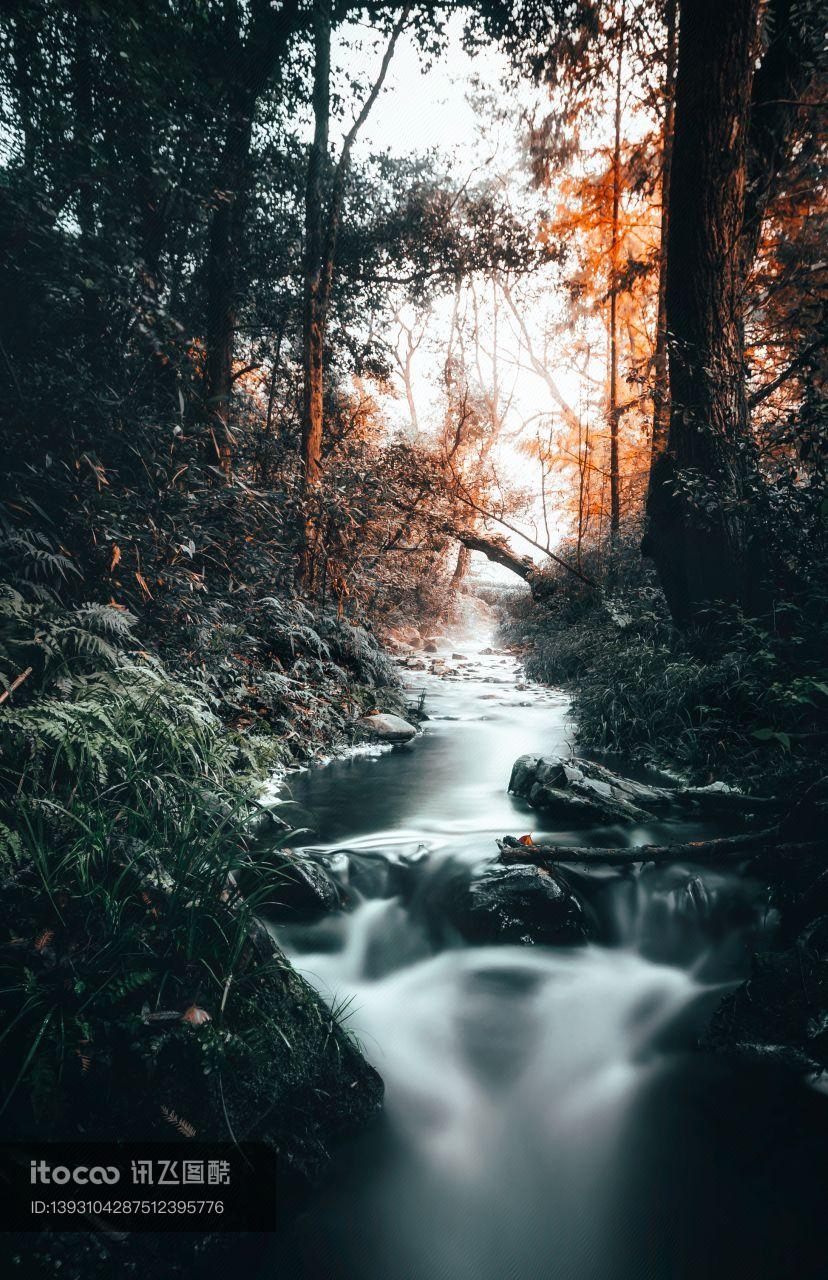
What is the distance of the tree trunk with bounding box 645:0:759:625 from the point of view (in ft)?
18.0

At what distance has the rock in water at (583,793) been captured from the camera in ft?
15.2

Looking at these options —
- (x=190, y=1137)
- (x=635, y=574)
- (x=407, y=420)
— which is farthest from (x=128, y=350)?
(x=407, y=420)

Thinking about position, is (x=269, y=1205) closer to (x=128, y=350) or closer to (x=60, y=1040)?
(x=60, y=1040)

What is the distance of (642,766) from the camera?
20.2 ft

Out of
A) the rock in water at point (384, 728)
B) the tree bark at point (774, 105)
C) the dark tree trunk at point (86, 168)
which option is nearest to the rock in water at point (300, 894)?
the rock in water at point (384, 728)

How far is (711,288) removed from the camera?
225 inches

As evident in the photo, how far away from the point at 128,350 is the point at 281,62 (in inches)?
266

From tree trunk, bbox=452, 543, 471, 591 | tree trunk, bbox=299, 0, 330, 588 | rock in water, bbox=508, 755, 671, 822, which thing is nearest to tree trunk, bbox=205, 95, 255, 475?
tree trunk, bbox=299, 0, 330, 588

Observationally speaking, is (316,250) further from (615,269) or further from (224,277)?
(615,269)

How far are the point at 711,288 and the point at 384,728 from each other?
18.6 ft

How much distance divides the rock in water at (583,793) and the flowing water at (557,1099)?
0.71 feet

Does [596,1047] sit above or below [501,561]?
below

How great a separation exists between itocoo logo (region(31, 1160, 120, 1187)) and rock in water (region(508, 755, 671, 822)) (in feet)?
12.1

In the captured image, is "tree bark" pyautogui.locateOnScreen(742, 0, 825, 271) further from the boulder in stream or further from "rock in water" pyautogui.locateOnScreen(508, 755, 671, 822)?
the boulder in stream
